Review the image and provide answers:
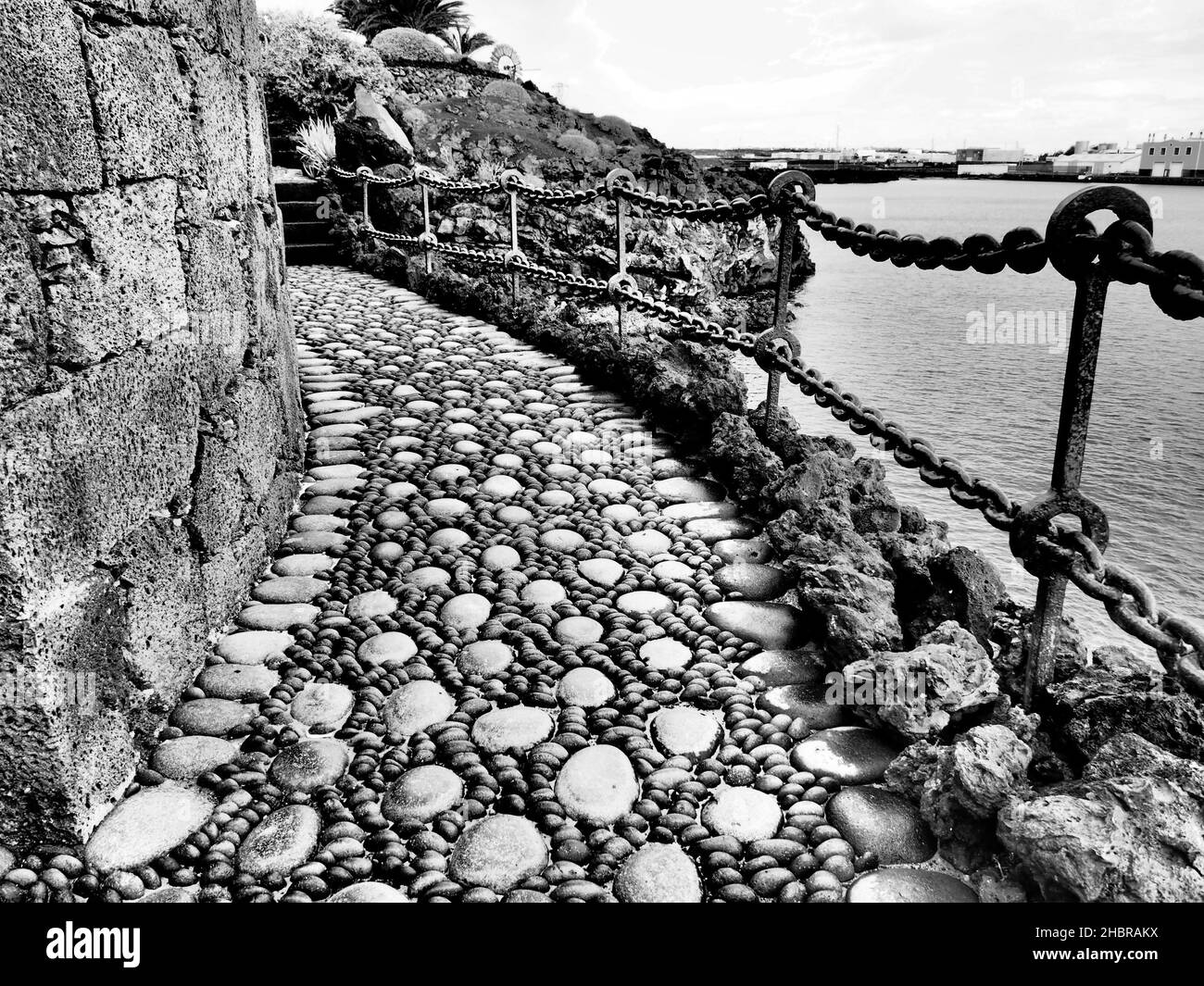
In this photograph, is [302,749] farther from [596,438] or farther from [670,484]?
[596,438]

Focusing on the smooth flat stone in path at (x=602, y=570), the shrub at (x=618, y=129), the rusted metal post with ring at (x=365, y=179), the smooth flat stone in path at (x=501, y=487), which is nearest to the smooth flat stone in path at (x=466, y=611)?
the smooth flat stone in path at (x=602, y=570)

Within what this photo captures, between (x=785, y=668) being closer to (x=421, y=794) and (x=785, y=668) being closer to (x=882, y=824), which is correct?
(x=882, y=824)

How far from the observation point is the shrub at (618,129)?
2759 centimetres

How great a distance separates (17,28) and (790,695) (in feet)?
7.93

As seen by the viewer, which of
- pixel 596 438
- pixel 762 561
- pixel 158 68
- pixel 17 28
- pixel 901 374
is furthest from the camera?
pixel 901 374

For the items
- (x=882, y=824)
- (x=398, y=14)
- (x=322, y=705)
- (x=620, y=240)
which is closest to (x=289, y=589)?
(x=322, y=705)

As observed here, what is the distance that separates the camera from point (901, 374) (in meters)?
8.91

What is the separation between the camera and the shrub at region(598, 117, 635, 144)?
90.5 feet

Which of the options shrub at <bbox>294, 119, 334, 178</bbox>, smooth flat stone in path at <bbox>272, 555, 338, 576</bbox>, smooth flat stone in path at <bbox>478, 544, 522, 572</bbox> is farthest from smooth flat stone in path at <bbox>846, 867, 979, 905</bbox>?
shrub at <bbox>294, 119, 334, 178</bbox>

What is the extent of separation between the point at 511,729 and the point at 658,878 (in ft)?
2.08

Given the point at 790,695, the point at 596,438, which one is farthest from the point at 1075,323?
the point at 596,438

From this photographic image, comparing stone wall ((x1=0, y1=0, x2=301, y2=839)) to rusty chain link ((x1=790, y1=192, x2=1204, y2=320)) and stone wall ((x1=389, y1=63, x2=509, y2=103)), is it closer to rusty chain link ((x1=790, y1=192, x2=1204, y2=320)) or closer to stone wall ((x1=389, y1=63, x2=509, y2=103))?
rusty chain link ((x1=790, y1=192, x2=1204, y2=320))

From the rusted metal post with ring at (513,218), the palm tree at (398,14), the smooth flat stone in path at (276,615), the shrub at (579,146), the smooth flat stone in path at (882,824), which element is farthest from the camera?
the palm tree at (398,14)

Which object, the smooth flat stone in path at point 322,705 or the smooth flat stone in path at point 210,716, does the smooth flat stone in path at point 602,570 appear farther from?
the smooth flat stone in path at point 210,716
